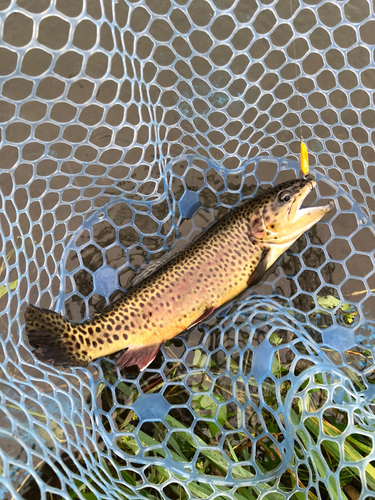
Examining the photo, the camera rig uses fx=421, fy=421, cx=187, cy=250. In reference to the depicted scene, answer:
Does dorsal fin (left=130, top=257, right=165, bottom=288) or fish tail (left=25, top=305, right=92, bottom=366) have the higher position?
dorsal fin (left=130, top=257, right=165, bottom=288)

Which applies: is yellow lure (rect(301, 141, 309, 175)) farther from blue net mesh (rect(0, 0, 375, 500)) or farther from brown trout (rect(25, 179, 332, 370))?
blue net mesh (rect(0, 0, 375, 500))

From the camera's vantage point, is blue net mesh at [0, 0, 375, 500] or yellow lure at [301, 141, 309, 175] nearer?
blue net mesh at [0, 0, 375, 500]

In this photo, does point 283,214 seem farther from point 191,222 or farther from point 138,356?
point 138,356

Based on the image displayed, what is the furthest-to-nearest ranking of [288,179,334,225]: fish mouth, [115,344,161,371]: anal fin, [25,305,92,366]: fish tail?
[288,179,334,225]: fish mouth → [115,344,161,371]: anal fin → [25,305,92,366]: fish tail

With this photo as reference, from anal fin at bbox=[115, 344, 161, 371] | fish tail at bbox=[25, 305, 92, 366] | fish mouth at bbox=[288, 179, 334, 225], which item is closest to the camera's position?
fish tail at bbox=[25, 305, 92, 366]

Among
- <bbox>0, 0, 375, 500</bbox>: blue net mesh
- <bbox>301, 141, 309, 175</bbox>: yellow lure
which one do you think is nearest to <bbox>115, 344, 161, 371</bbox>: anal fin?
<bbox>0, 0, 375, 500</bbox>: blue net mesh

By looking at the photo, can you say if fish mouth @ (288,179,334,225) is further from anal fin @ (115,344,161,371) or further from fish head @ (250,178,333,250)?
anal fin @ (115,344,161,371)

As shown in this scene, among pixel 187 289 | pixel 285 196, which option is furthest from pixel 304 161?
pixel 187 289

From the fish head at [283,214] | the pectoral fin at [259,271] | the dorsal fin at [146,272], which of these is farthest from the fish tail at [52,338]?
the fish head at [283,214]

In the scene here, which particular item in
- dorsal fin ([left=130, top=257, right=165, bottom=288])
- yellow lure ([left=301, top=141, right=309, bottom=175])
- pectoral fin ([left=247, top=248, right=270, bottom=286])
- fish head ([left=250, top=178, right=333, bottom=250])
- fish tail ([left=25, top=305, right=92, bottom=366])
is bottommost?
fish tail ([left=25, top=305, right=92, bottom=366])
